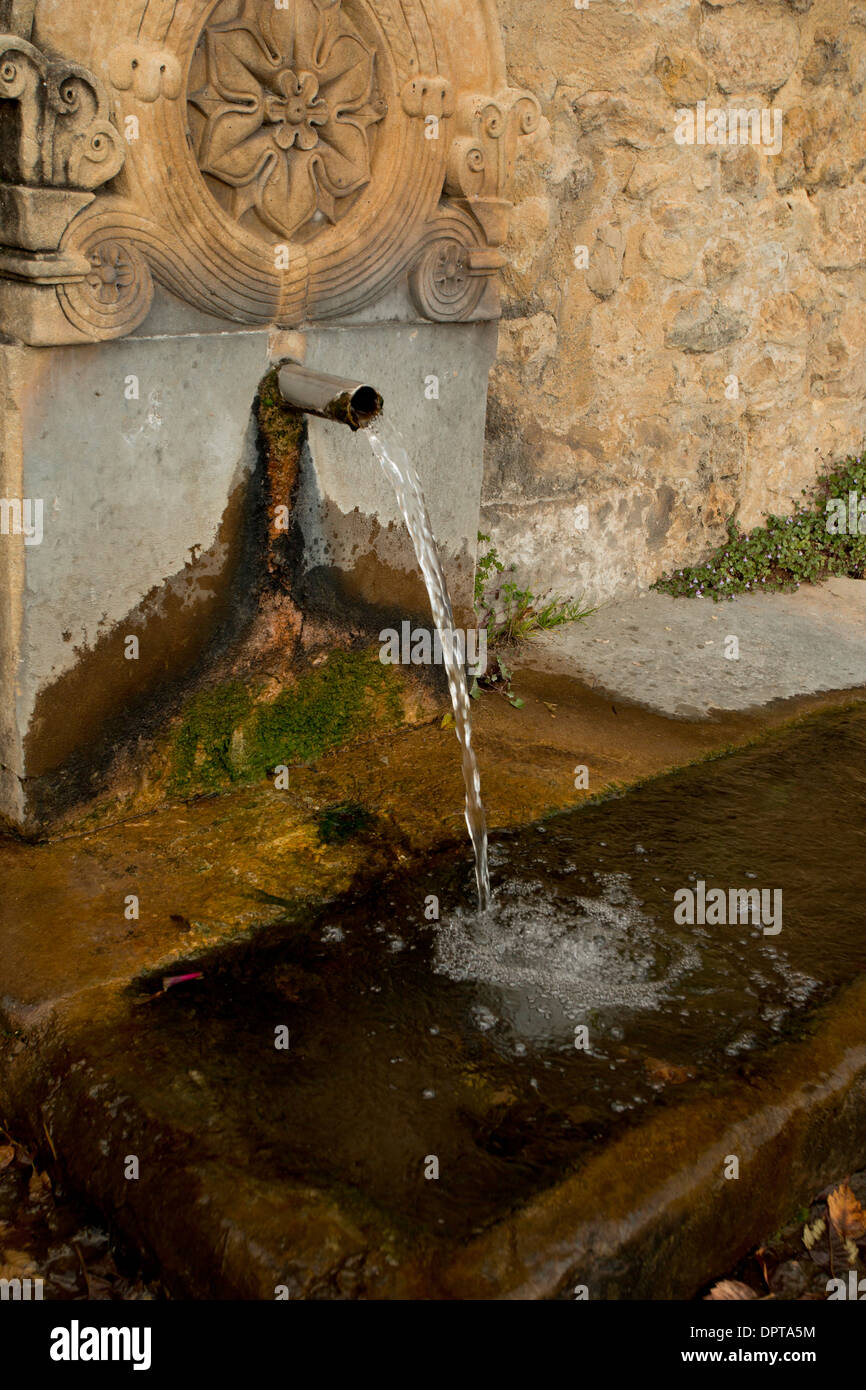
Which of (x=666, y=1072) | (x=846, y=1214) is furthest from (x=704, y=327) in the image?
(x=846, y=1214)

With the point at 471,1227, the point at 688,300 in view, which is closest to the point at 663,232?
the point at 688,300

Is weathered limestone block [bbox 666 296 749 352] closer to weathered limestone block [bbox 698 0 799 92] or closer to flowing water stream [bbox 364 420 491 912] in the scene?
weathered limestone block [bbox 698 0 799 92]

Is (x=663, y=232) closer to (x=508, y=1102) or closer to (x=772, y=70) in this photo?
(x=772, y=70)

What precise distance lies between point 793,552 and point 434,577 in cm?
194

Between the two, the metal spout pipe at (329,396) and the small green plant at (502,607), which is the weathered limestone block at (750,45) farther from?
the metal spout pipe at (329,396)

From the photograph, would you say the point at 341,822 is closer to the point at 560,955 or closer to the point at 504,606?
the point at 560,955

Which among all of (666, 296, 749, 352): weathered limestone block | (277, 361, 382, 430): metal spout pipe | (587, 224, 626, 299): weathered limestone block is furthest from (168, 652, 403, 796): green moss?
(666, 296, 749, 352): weathered limestone block

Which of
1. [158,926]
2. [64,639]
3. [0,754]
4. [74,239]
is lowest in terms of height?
[158,926]

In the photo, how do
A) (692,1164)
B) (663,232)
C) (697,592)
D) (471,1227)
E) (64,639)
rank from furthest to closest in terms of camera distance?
1. (697,592)
2. (663,232)
3. (64,639)
4. (692,1164)
5. (471,1227)

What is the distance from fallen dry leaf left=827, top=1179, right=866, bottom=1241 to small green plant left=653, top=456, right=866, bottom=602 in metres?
A: 2.55

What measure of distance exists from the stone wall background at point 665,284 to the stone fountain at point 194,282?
30.6 inches

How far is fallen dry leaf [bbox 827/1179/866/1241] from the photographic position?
2143mm

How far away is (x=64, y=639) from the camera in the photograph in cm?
266

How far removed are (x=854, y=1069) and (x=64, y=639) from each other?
170cm
